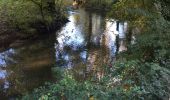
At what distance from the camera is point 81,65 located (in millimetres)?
17234

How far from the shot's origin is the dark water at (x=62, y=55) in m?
14.9

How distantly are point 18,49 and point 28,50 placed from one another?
2.01 feet

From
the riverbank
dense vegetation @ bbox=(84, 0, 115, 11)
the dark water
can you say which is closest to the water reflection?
the dark water

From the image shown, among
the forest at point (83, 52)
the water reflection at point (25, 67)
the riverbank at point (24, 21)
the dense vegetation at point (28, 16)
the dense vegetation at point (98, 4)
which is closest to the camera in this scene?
the forest at point (83, 52)

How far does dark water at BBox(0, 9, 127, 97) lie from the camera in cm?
1486

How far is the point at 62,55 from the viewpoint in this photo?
19.7m

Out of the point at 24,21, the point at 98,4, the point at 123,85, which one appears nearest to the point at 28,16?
the point at 24,21

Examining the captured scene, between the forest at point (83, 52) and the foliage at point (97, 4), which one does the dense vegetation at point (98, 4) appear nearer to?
the foliage at point (97, 4)

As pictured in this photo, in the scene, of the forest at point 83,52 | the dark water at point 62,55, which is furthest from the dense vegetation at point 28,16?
the dark water at point 62,55

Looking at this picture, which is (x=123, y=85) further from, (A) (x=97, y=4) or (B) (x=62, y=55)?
(A) (x=97, y=4)

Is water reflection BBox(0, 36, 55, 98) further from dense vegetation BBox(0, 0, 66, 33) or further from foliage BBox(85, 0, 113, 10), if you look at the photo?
foliage BBox(85, 0, 113, 10)

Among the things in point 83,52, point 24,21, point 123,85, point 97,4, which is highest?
point 123,85

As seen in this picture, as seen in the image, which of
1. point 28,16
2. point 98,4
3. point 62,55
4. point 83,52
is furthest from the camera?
point 98,4

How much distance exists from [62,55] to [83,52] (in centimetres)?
150
